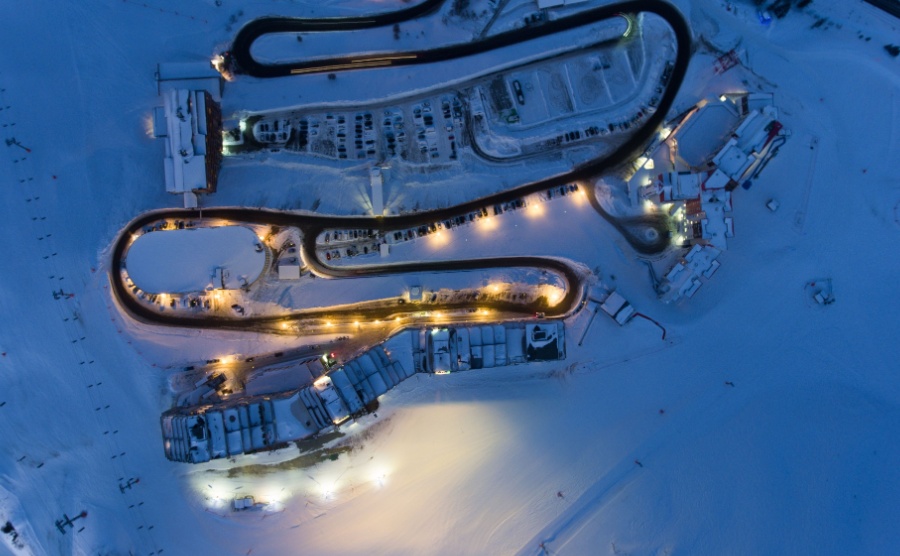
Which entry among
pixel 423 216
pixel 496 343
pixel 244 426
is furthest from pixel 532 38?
pixel 244 426

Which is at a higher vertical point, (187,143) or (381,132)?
(381,132)

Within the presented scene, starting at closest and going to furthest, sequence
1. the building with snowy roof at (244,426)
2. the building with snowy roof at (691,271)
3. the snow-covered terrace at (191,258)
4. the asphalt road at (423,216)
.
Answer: the building with snowy roof at (244,426), the snow-covered terrace at (191,258), the building with snowy roof at (691,271), the asphalt road at (423,216)

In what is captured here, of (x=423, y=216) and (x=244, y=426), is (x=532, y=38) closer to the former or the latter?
(x=423, y=216)

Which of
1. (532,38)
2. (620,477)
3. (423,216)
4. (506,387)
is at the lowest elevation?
(620,477)

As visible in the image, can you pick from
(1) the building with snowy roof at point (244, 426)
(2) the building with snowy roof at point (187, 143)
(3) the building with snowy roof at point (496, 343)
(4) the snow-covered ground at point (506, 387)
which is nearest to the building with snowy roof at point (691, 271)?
(4) the snow-covered ground at point (506, 387)

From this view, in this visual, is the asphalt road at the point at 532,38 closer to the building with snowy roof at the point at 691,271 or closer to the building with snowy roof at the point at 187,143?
the building with snowy roof at the point at 691,271

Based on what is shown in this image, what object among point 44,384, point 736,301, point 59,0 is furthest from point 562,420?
point 59,0

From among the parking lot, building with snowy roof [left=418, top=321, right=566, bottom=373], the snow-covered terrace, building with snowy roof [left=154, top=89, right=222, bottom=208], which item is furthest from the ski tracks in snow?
building with snowy roof [left=154, top=89, right=222, bottom=208]

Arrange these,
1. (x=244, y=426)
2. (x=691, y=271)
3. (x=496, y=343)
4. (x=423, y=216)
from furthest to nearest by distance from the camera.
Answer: (x=423, y=216) → (x=691, y=271) → (x=496, y=343) → (x=244, y=426)
